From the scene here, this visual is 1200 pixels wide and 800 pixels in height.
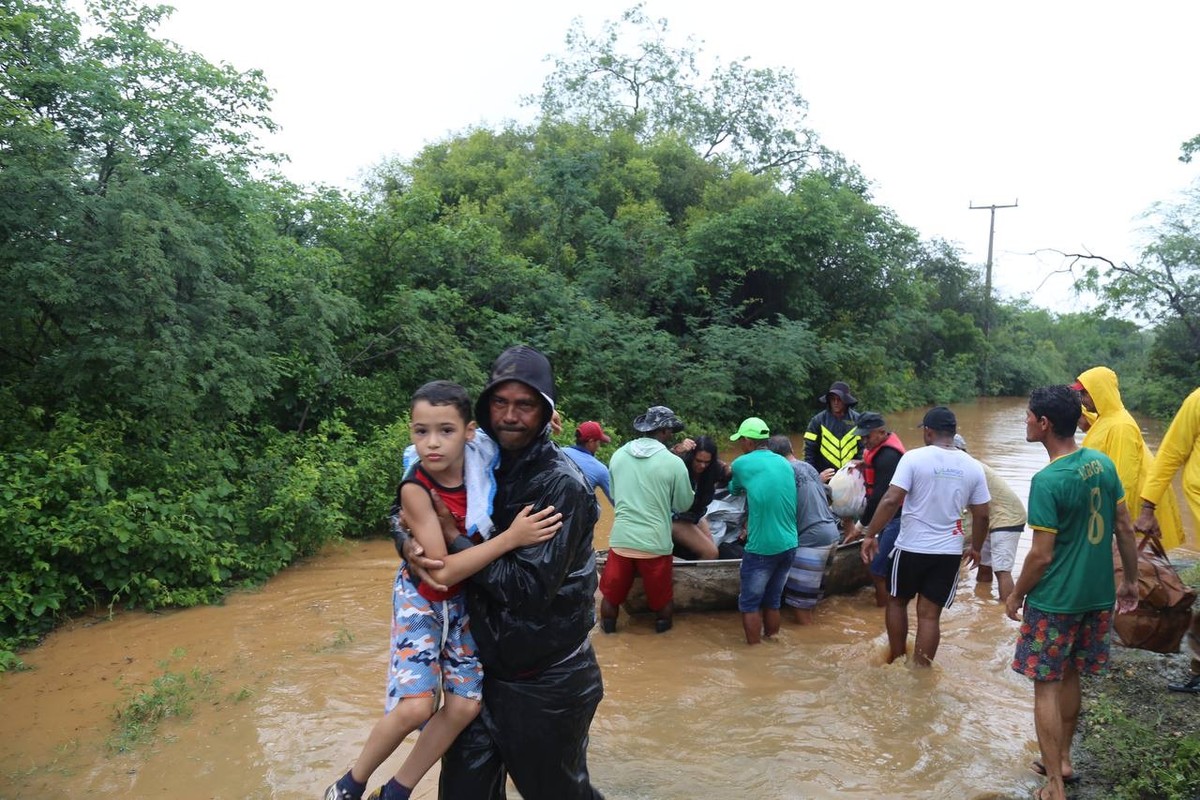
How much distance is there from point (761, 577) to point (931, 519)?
4.75 feet

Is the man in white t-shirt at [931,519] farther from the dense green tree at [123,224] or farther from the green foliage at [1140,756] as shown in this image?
the dense green tree at [123,224]

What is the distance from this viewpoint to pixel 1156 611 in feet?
16.8

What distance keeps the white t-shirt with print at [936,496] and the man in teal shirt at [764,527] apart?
90cm

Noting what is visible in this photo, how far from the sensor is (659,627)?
697 centimetres

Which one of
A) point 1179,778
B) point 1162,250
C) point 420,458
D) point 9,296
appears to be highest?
point 1162,250

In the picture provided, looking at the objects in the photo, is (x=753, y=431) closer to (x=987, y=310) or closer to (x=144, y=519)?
(x=144, y=519)

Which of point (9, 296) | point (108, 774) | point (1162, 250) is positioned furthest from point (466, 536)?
point (1162, 250)

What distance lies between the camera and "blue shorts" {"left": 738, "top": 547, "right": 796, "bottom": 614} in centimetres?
653

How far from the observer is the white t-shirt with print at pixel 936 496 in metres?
5.62

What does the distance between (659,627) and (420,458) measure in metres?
4.67

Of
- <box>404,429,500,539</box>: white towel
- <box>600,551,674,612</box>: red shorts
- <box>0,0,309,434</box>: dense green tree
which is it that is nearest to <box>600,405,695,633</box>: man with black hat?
<box>600,551,674,612</box>: red shorts

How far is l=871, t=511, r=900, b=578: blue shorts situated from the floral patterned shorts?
269cm

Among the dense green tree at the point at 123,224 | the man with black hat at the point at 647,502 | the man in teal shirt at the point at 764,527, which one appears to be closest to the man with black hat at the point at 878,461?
the man in teal shirt at the point at 764,527

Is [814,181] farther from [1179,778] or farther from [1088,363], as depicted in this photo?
[1088,363]
